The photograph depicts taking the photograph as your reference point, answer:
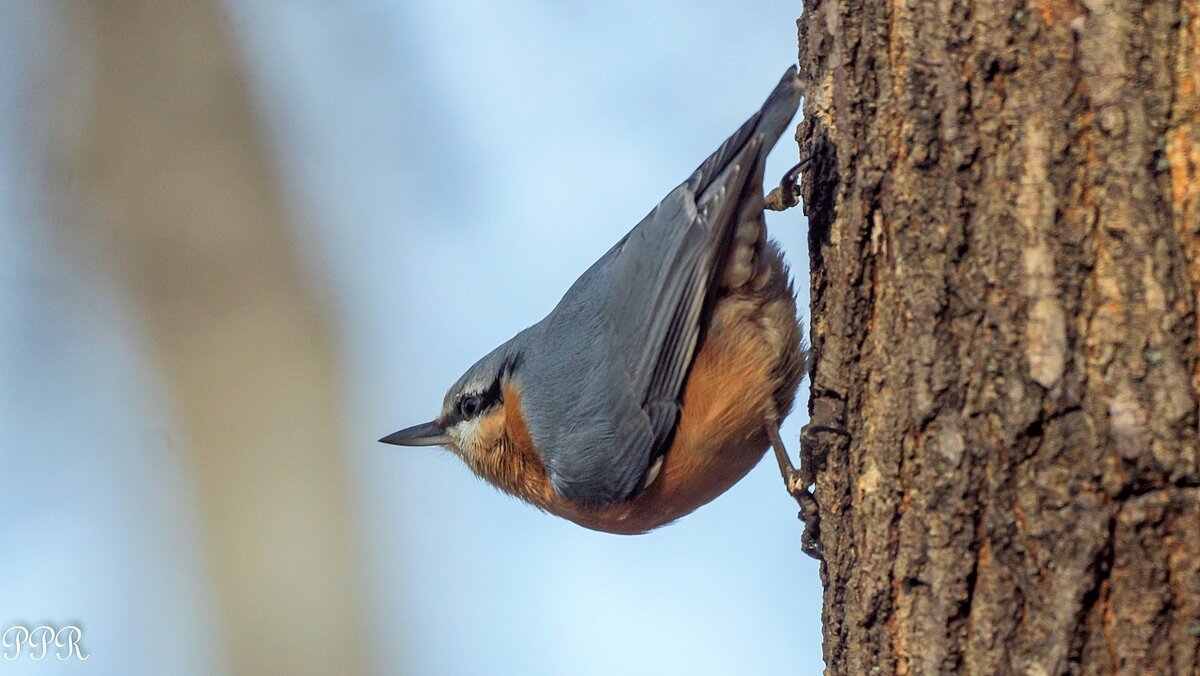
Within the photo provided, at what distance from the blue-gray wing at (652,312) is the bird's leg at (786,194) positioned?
0.06 meters

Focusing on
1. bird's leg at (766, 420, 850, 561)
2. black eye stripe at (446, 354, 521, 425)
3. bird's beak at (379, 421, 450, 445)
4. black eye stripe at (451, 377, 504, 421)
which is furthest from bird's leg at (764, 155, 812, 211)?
bird's beak at (379, 421, 450, 445)

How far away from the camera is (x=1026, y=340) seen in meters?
1.74

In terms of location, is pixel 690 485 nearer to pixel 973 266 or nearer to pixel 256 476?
pixel 973 266

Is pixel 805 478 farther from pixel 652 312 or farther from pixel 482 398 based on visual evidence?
pixel 482 398

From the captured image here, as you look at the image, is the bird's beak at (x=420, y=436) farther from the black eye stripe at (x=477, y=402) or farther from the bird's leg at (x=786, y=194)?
the bird's leg at (x=786, y=194)

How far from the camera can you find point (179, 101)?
4988 mm

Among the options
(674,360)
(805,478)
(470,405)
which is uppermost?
(470,405)

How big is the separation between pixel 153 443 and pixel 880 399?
423 centimetres

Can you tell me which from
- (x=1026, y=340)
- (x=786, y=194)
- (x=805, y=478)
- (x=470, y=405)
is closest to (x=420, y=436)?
(x=470, y=405)

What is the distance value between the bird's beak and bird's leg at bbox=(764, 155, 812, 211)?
64.0 inches

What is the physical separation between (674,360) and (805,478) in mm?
751

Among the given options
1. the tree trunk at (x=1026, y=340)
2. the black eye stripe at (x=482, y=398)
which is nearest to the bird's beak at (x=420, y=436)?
the black eye stripe at (x=482, y=398)

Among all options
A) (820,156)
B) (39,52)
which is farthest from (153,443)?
(820,156)

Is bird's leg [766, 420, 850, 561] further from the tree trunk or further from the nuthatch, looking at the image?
the tree trunk
